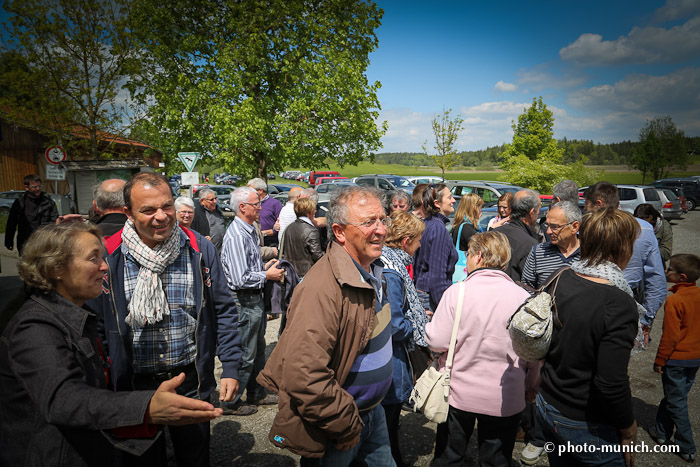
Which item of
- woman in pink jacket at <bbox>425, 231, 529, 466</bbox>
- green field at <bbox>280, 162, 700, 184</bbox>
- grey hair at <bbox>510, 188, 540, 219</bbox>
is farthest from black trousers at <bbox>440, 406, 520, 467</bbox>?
green field at <bbox>280, 162, 700, 184</bbox>

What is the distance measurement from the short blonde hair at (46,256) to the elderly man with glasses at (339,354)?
1031 mm

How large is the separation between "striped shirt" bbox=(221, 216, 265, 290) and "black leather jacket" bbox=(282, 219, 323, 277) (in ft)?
2.99

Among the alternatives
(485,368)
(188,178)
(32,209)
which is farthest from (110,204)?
(188,178)

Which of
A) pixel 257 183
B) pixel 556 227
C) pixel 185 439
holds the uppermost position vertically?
pixel 257 183

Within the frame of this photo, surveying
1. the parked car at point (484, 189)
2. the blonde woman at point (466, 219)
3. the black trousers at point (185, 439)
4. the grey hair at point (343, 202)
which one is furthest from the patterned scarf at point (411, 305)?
the parked car at point (484, 189)

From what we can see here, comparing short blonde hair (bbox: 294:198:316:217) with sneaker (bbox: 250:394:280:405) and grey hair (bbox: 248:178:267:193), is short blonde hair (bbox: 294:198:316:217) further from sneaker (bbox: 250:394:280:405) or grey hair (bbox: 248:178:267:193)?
grey hair (bbox: 248:178:267:193)

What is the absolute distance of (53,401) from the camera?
1388mm

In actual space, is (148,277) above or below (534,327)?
above

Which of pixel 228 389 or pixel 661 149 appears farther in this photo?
pixel 661 149

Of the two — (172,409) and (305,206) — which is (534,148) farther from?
(172,409)

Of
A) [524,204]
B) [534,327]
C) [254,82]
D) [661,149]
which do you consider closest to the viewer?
[534,327]

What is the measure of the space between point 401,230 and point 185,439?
2.07 m

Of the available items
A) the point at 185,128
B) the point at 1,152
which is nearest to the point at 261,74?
the point at 185,128

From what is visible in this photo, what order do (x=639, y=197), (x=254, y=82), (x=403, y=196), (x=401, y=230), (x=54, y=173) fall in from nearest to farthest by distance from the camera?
1. (x=401, y=230)
2. (x=403, y=196)
3. (x=54, y=173)
4. (x=254, y=82)
5. (x=639, y=197)
